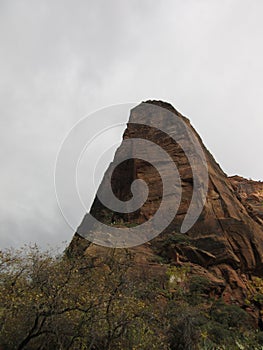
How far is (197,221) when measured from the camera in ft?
107

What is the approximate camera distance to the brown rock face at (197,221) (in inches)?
1141

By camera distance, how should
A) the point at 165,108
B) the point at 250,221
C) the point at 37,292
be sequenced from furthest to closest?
the point at 165,108
the point at 250,221
the point at 37,292

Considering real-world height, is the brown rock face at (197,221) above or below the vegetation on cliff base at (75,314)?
above

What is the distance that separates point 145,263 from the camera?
25.8 metres

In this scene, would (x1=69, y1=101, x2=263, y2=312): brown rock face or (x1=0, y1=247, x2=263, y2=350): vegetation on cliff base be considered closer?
(x1=0, y1=247, x2=263, y2=350): vegetation on cliff base

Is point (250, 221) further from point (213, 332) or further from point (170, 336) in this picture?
point (170, 336)

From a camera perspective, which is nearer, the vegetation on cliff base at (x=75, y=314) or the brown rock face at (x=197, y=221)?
the vegetation on cliff base at (x=75, y=314)

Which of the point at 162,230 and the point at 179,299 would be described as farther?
the point at 162,230

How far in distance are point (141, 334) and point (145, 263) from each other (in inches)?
421

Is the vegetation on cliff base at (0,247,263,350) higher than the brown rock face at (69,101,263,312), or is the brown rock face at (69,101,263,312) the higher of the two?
the brown rock face at (69,101,263,312)

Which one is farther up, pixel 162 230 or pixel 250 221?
pixel 250 221

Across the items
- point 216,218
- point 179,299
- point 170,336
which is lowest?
point 170,336

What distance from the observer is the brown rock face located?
95.1 feet

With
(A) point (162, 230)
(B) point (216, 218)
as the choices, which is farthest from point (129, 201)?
(B) point (216, 218)
